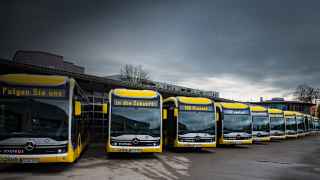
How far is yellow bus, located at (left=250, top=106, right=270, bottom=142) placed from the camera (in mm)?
26625

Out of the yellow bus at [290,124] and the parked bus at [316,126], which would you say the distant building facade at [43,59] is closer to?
the yellow bus at [290,124]

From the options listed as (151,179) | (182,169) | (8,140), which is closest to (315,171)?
(182,169)

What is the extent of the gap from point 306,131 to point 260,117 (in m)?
20.5

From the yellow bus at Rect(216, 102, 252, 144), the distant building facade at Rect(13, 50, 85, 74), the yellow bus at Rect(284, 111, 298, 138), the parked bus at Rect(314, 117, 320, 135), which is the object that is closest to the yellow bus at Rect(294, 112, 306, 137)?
the yellow bus at Rect(284, 111, 298, 138)

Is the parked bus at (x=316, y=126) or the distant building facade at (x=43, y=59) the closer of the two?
the distant building facade at (x=43, y=59)

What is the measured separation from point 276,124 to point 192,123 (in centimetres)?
1582

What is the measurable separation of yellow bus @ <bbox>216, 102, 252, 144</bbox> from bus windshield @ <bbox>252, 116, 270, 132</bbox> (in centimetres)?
478

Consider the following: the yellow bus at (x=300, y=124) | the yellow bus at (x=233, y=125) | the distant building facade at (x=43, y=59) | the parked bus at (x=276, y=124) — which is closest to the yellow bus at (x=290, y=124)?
the yellow bus at (x=300, y=124)

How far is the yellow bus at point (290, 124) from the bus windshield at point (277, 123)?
5.73 ft

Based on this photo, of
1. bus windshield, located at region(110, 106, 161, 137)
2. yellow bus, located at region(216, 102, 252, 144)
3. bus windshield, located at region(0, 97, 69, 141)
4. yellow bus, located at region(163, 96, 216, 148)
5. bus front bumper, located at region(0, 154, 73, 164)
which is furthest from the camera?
yellow bus, located at region(216, 102, 252, 144)

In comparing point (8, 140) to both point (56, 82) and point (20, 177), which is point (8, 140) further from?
point (56, 82)

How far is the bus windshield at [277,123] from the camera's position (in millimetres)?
30566

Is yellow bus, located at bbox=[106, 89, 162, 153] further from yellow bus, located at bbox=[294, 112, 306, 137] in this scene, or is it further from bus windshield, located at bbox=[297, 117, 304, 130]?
bus windshield, located at bbox=[297, 117, 304, 130]

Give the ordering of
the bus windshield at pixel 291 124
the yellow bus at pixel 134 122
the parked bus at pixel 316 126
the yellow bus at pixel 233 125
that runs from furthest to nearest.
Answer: the parked bus at pixel 316 126 < the bus windshield at pixel 291 124 < the yellow bus at pixel 233 125 < the yellow bus at pixel 134 122
